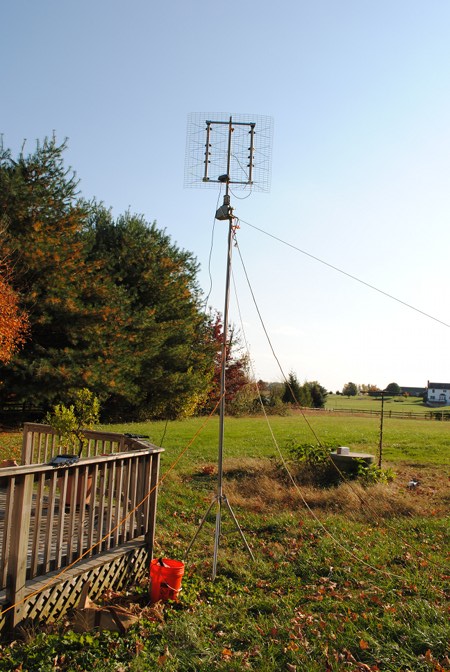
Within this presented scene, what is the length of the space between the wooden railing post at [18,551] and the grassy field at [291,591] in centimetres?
26

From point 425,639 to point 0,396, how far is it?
18977 millimetres

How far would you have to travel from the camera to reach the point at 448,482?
1121cm

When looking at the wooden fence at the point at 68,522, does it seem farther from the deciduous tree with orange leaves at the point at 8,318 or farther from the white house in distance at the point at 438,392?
the white house in distance at the point at 438,392

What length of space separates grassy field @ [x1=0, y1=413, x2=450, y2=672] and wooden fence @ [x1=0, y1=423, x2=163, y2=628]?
1.36 ft

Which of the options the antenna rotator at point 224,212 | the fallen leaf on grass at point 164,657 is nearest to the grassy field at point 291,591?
the fallen leaf on grass at point 164,657

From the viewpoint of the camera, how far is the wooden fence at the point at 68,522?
4246mm

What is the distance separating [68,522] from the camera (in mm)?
5047

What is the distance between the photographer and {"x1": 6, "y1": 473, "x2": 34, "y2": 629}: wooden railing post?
4219 mm

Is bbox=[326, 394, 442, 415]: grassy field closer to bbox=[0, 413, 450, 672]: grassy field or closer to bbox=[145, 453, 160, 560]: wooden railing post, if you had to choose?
bbox=[0, 413, 450, 672]: grassy field

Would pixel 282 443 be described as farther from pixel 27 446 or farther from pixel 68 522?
pixel 68 522

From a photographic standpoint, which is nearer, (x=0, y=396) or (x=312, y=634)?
(x=312, y=634)

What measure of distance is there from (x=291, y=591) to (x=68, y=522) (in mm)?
2490

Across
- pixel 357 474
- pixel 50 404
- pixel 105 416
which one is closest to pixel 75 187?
pixel 50 404

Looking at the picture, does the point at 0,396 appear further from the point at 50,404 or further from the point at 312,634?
the point at 312,634
